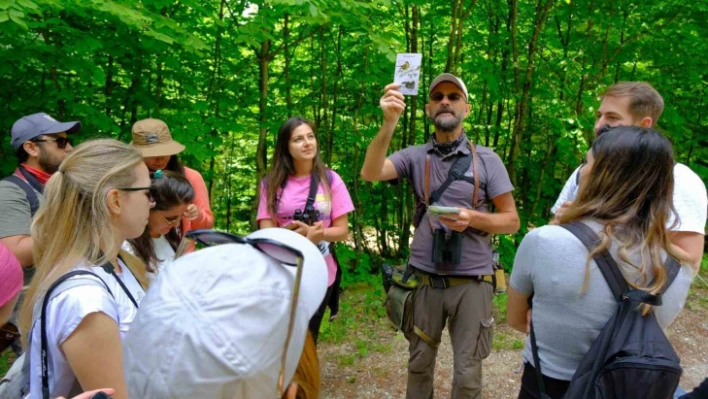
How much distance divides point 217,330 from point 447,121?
7.99 feet

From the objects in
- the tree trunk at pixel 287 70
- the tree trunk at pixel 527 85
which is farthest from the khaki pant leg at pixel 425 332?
the tree trunk at pixel 527 85

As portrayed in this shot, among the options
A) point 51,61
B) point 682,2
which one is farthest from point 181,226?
point 682,2

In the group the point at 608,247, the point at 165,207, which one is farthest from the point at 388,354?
the point at 608,247

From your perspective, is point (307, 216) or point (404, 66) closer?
point (404, 66)

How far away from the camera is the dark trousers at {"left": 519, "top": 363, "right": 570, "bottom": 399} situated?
68.1 inches

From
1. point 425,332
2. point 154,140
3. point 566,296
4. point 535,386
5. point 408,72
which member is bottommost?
point 425,332

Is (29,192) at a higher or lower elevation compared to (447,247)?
higher

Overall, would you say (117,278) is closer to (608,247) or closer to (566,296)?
(566,296)

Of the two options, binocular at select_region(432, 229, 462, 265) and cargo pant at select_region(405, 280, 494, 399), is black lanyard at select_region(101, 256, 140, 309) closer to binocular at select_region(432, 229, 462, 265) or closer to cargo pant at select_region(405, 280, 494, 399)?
binocular at select_region(432, 229, 462, 265)

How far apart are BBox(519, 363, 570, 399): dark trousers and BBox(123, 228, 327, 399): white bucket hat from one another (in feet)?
4.06

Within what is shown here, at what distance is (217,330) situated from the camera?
848 millimetres

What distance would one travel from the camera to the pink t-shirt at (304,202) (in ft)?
10.7

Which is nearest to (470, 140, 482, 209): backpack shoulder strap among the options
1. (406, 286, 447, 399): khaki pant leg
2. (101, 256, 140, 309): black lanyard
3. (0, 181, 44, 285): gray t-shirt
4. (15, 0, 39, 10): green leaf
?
(406, 286, 447, 399): khaki pant leg

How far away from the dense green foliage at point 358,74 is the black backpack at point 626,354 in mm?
2783
